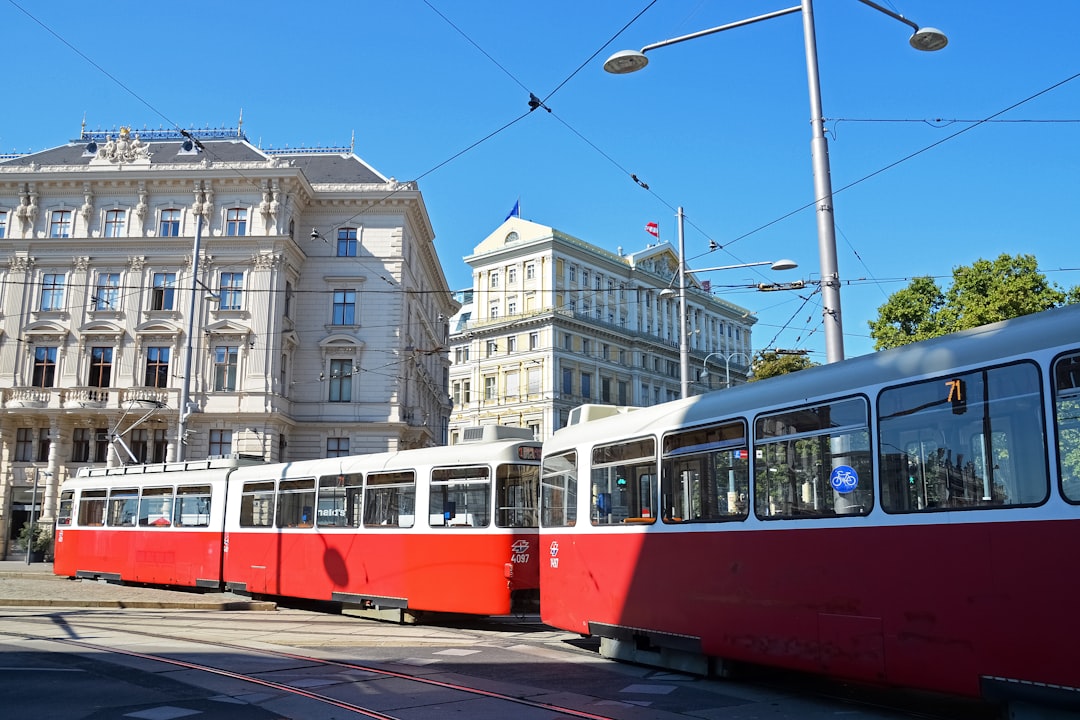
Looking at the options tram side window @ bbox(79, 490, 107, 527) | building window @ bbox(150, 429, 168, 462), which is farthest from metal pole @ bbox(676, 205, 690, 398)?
building window @ bbox(150, 429, 168, 462)

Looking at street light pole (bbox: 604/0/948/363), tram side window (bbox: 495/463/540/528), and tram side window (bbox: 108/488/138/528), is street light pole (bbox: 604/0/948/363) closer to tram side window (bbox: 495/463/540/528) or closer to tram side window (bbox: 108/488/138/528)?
tram side window (bbox: 495/463/540/528)

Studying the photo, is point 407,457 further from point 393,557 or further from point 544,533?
point 544,533

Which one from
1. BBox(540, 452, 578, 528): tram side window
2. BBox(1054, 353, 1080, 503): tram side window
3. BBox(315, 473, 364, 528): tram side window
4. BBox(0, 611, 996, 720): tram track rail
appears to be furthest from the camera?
BBox(315, 473, 364, 528): tram side window

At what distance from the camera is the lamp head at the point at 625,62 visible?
12531mm

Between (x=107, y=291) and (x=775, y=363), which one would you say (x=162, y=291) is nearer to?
(x=107, y=291)

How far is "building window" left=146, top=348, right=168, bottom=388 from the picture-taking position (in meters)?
41.9

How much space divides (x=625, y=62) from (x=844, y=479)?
23.5ft

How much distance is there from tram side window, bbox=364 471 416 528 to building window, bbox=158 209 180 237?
102 feet

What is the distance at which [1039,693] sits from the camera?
631 cm

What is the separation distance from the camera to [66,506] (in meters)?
26.7

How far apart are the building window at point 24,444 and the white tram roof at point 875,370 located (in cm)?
3859

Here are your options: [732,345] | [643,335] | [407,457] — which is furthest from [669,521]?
[732,345]

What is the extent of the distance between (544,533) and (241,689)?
4.95m

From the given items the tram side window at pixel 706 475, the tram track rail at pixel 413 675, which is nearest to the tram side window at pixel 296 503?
the tram track rail at pixel 413 675
